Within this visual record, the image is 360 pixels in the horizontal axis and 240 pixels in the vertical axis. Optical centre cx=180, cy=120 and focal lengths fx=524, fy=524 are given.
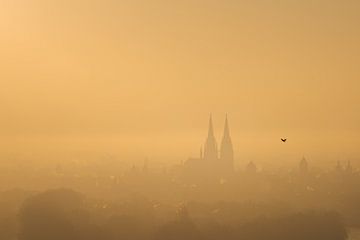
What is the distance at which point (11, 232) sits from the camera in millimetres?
80500

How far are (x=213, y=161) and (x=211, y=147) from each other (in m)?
5.01

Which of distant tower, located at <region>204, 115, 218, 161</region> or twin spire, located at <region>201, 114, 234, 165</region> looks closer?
distant tower, located at <region>204, 115, 218, 161</region>

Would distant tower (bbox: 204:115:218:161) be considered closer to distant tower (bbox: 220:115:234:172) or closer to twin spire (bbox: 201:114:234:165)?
twin spire (bbox: 201:114:234:165)

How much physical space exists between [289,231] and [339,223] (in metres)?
12.5

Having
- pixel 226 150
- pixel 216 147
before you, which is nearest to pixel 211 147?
pixel 216 147

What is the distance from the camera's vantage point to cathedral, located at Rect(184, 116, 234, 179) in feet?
566

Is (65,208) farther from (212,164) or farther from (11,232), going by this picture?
(212,164)

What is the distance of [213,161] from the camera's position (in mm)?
172750

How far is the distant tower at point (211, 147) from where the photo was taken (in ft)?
568

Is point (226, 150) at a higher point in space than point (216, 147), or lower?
lower

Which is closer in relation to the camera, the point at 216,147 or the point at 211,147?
the point at 211,147

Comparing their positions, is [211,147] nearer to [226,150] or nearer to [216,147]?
[216,147]

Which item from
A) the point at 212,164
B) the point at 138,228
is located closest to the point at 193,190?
the point at 212,164

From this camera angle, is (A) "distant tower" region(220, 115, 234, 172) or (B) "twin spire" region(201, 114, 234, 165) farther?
(A) "distant tower" region(220, 115, 234, 172)
